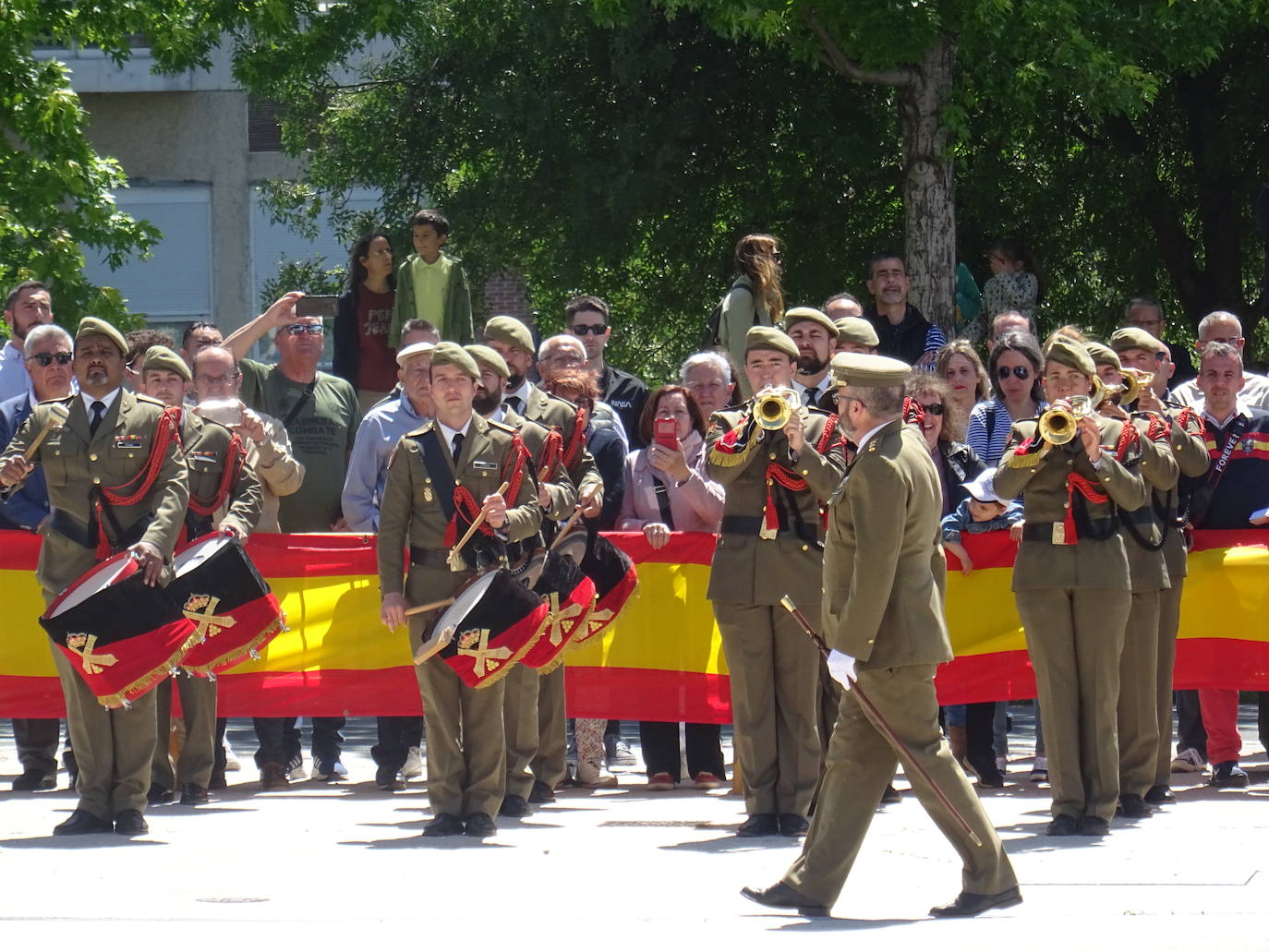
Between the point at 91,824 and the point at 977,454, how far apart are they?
15.6 feet

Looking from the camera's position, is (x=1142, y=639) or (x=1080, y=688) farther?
(x=1142, y=639)

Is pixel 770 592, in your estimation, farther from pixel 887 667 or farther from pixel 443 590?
pixel 887 667

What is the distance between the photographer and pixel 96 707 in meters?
9.46

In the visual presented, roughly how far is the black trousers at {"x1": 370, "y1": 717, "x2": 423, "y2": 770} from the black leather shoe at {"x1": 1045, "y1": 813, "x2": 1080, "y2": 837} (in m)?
3.54

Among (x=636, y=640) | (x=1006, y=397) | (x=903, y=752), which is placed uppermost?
(x=1006, y=397)

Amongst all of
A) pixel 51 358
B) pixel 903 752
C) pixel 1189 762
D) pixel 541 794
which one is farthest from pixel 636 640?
pixel 903 752

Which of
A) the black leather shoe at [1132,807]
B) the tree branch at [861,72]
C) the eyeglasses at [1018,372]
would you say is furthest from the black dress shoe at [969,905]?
the tree branch at [861,72]

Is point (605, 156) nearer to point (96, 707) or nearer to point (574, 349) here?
point (574, 349)

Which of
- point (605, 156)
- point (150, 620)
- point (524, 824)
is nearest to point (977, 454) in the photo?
point (524, 824)

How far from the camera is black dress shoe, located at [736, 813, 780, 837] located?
906 centimetres

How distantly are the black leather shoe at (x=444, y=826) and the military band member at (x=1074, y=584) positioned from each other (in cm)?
250

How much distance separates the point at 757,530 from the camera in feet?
30.5

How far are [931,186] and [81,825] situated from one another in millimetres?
8640

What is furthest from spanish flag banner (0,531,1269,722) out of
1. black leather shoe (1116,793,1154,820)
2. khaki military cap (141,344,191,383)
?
black leather shoe (1116,793,1154,820)
